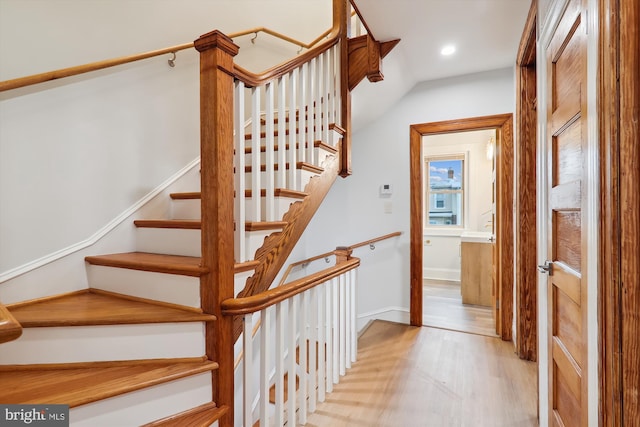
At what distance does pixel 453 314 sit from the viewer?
3.52 metres

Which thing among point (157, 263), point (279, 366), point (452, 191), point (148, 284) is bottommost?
point (279, 366)

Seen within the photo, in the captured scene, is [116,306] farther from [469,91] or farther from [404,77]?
[469,91]

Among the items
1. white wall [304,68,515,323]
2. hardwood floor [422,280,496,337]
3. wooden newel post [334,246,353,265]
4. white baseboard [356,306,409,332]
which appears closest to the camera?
wooden newel post [334,246,353,265]

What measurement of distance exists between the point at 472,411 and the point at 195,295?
5.62 feet

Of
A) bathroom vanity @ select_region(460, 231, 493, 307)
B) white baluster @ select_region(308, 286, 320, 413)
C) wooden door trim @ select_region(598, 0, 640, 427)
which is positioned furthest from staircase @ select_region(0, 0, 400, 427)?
bathroom vanity @ select_region(460, 231, 493, 307)

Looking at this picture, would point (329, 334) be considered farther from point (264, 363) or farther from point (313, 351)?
point (264, 363)

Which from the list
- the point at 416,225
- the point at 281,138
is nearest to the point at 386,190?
the point at 416,225

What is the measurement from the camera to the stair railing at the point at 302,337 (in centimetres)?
132

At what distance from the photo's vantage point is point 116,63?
177 cm

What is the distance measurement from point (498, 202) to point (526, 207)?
0.56 metres

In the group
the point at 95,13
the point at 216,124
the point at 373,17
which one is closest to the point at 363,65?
the point at 373,17

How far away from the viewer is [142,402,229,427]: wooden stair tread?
114 cm

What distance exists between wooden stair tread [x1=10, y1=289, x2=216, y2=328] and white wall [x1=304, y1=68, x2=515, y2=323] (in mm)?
2435

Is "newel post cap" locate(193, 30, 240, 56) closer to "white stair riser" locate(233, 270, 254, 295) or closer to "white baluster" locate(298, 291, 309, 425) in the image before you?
"white stair riser" locate(233, 270, 254, 295)
